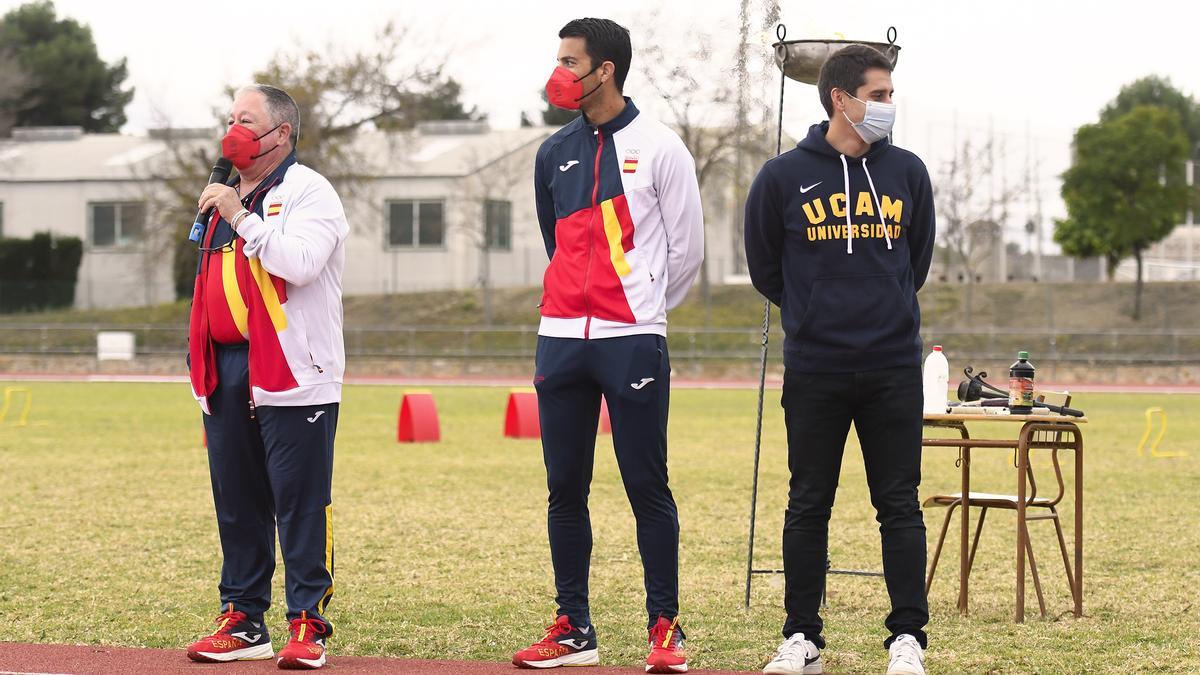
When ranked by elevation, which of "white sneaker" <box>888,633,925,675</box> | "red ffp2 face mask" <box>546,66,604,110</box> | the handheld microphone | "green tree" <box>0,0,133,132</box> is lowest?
"white sneaker" <box>888,633,925,675</box>

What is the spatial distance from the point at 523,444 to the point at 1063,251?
3467 cm

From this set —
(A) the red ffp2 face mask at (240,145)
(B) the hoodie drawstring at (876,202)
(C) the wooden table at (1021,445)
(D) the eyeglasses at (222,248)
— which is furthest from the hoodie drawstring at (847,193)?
(D) the eyeglasses at (222,248)

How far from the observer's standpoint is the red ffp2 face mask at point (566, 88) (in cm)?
552

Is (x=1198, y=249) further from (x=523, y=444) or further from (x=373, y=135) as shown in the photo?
(x=523, y=444)

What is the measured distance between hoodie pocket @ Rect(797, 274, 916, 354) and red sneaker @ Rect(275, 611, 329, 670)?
6.49 feet

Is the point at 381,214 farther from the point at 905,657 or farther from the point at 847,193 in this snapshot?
the point at 905,657

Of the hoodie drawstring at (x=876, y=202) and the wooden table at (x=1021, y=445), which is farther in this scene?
the wooden table at (x=1021, y=445)

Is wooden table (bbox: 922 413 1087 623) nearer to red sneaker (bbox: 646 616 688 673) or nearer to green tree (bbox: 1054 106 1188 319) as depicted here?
red sneaker (bbox: 646 616 688 673)

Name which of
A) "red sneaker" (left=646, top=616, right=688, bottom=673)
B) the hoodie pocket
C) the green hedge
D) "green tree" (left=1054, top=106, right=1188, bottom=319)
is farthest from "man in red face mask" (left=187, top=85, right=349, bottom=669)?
the green hedge

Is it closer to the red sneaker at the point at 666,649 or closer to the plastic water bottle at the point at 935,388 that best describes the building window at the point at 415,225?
the plastic water bottle at the point at 935,388

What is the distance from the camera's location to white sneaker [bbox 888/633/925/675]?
208 inches

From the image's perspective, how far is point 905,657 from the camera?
5340mm

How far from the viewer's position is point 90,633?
6465 millimetres

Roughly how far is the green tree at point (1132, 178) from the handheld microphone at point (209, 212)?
134 feet
